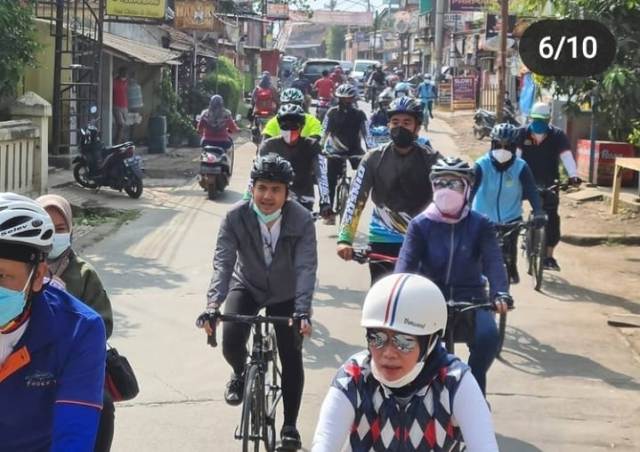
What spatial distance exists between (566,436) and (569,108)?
23.0ft

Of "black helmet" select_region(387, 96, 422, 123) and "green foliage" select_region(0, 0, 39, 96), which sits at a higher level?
"green foliage" select_region(0, 0, 39, 96)

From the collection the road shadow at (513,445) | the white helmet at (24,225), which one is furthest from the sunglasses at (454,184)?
the white helmet at (24,225)

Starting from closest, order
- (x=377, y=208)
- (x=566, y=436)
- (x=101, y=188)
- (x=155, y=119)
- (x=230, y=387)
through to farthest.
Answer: (x=230, y=387) → (x=566, y=436) → (x=377, y=208) → (x=101, y=188) → (x=155, y=119)

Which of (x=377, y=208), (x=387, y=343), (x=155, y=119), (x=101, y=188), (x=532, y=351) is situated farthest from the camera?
(x=155, y=119)

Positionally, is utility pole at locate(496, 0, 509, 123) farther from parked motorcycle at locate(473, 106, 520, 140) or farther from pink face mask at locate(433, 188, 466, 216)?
pink face mask at locate(433, 188, 466, 216)

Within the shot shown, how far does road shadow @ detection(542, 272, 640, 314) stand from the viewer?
10.6m

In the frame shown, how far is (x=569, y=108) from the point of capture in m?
12.9

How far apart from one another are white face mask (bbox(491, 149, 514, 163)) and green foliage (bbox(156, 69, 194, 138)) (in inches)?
743

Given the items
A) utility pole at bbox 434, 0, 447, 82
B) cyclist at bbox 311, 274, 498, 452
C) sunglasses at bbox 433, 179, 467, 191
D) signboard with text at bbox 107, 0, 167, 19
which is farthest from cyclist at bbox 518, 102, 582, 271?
utility pole at bbox 434, 0, 447, 82

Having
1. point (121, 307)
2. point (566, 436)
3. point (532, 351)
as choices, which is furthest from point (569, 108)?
point (566, 436)

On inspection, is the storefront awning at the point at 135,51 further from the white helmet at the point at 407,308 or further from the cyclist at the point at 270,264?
the white helmet at the point at 407,308

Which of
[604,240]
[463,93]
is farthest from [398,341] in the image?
[463,93]

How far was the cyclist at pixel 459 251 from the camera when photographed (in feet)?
19.0

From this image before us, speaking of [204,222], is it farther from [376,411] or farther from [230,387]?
[376,411]
